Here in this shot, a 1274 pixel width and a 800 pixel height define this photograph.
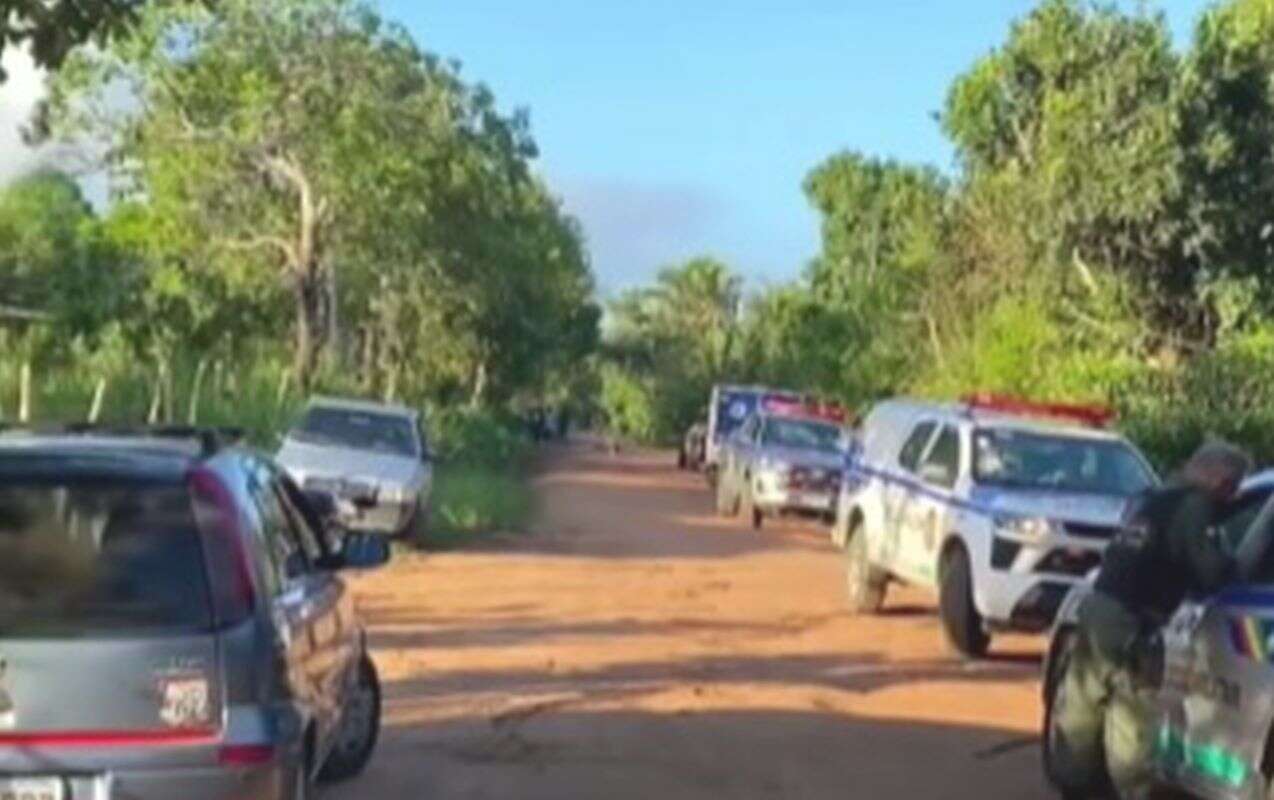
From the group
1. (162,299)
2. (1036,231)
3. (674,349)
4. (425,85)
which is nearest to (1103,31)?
(1036,231)

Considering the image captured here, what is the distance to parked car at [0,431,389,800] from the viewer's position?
7.60m

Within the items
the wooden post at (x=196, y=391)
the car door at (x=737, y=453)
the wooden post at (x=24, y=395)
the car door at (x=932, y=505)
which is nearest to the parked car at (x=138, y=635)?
the car door at (x=932, y=505)

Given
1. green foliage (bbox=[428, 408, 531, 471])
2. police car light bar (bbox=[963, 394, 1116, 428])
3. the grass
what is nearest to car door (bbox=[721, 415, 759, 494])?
the grass

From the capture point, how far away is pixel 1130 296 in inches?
1484

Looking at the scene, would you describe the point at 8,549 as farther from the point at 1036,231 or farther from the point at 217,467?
the point at 1036,231

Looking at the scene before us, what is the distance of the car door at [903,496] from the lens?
21500 millimetres

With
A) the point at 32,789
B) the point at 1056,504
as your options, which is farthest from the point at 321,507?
the point at 1056,504

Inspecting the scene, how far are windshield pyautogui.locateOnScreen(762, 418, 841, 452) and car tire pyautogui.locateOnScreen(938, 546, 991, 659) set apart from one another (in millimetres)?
19544

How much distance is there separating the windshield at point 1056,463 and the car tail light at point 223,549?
1235 centimetres

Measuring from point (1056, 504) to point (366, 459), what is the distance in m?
12.1

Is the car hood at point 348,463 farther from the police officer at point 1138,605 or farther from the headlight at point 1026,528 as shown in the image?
the police officer at point 1138,605

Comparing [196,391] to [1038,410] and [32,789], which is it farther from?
[32,789]

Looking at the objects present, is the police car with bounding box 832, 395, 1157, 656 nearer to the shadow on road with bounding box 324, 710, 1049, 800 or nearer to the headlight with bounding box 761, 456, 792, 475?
the shadow on road with bounding box 324, 710, 1049, 800

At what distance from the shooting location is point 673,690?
54.0 feet
